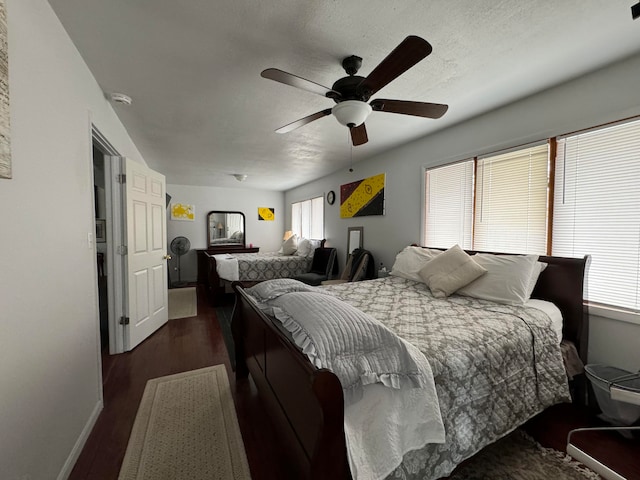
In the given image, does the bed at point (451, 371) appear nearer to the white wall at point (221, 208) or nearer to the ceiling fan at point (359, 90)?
the ceiling fan at point (359, 90)

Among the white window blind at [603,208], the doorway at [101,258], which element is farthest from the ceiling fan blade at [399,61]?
the doorway at [101,258]

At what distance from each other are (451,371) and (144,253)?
10.8 feet

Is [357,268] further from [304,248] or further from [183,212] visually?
[183,212]

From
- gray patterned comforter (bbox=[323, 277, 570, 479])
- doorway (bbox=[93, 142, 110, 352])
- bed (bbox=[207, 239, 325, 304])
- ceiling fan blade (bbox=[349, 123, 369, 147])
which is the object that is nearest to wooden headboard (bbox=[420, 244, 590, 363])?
gray patterned comforter (bbox=[323, 277, 570, 479])

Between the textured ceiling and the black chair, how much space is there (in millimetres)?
2513

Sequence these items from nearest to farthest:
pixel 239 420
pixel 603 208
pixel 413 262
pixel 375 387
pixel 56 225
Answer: pixel 375 387
pixel 56 225
pixel 239 420
pixel 603 208
pixel 413 262

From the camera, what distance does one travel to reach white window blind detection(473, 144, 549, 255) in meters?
2.28

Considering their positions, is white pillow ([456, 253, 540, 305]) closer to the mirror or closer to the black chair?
the black chair

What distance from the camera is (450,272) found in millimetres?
2312

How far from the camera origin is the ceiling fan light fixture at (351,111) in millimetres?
1686

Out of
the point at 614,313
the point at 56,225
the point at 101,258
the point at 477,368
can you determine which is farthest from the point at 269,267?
the point at 614,313

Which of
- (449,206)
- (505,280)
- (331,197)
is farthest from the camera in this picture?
(331,197)

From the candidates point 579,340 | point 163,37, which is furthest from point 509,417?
point 163,37

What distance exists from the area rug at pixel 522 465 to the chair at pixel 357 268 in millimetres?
2419
